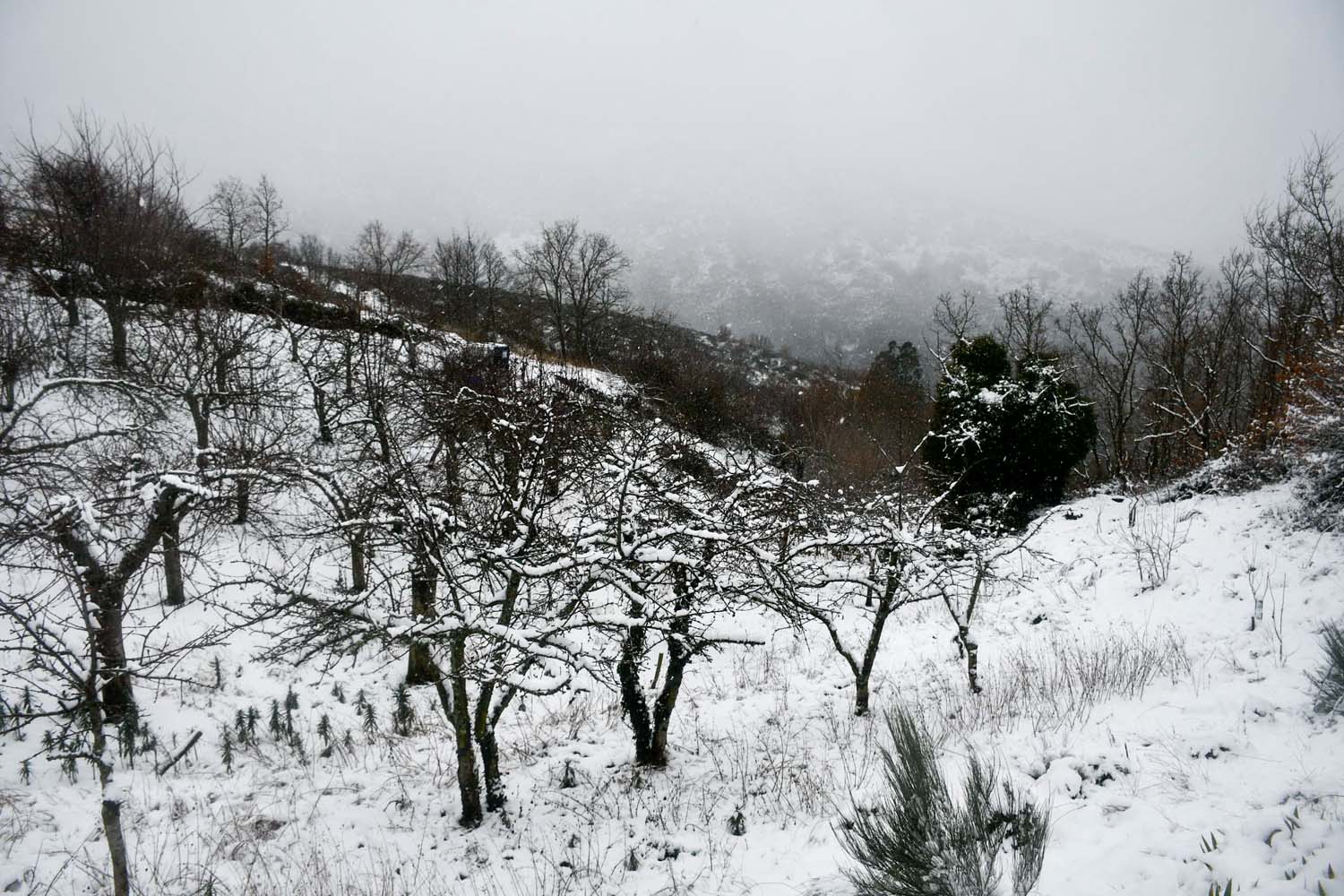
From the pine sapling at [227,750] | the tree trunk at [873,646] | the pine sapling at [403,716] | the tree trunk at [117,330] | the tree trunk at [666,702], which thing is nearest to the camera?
the tree trunk at [666,702]

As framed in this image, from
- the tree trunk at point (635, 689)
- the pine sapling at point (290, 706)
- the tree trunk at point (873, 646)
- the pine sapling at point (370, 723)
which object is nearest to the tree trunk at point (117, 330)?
the pine sapling at point (290, 706)

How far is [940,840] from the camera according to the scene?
2834 mm

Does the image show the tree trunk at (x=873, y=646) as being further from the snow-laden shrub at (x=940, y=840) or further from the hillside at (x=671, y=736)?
the snow-laden shrub at (x=940, y=840)

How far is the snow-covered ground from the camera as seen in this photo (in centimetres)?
320

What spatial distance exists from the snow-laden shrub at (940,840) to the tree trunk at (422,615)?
306 centimetres

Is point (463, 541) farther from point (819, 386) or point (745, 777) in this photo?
point (819, 386)

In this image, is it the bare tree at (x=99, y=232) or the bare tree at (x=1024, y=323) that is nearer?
the bare tree at (x=99, y=232)

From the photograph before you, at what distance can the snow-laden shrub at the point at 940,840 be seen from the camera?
107 inches

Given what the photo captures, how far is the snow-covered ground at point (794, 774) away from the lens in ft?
10.5

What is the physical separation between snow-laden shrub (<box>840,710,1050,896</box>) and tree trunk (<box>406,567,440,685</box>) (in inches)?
120

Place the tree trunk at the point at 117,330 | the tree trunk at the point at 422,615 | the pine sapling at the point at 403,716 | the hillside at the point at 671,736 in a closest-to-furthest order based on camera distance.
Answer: the hillside at the point at 671,736, the tree trunk at the point at 422,615, the pine sapling at the point at 403,716, the tree trunk at the point at 117,330

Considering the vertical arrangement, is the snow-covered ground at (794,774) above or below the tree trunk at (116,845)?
below

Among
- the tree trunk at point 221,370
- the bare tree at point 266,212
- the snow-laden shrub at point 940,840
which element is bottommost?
the snow-laden shrub at point 940,840

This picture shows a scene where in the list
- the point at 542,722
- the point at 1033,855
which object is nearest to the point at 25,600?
the point at 542,722
